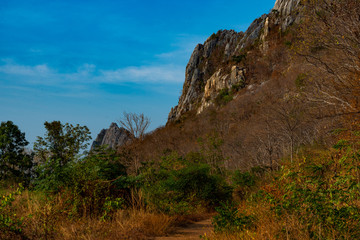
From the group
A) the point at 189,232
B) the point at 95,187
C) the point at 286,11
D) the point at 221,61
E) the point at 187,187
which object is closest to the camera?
the point at 189,232

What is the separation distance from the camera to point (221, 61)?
84.4m

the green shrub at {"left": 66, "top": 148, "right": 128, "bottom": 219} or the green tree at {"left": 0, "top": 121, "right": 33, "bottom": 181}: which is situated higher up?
the green tree at {"left": 0, "top": 121, "right": 33, "bottom": 181}

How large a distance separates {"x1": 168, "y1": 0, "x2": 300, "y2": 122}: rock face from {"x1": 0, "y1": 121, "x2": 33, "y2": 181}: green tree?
44.1 meters

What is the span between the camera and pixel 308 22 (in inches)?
545

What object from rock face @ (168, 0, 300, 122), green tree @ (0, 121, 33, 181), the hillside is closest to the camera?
the hillside

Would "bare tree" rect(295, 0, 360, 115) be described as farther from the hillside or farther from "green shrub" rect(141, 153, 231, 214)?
"green shrub" rect(141, 153, 231, 214)

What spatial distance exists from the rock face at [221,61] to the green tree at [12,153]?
44132 millimetres

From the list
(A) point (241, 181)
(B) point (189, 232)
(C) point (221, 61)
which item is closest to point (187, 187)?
(A) point (241, 181)

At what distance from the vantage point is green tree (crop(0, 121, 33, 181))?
23.1m

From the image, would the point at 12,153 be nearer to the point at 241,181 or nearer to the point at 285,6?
the point at 241,181

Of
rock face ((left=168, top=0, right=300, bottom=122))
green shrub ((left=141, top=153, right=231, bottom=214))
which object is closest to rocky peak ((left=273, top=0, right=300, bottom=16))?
rock face ((left=168, top=0, right=300, bottom=122))

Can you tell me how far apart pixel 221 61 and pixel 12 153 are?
6883cm

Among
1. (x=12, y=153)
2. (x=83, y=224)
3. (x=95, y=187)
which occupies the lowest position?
(x=83, y=224)

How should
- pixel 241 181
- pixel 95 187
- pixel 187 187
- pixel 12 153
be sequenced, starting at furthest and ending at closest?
pixel 12 153
pixel 241 181
pixel 187 187
pixel 95 187
